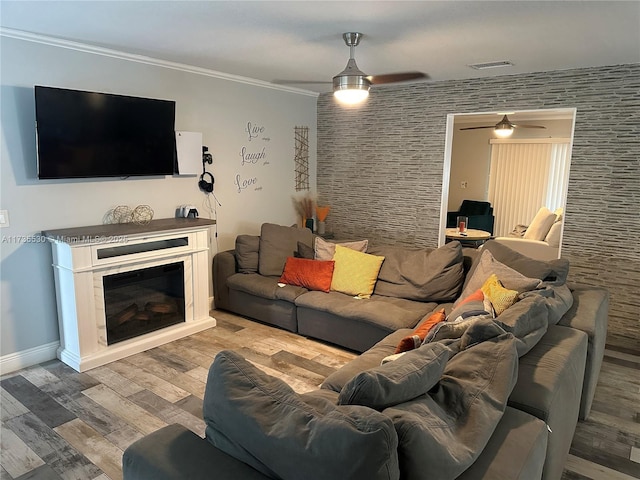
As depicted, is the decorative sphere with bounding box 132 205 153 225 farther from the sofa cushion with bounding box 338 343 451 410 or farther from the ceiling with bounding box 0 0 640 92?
the sofa cushion with bounding box 338 343 451 410

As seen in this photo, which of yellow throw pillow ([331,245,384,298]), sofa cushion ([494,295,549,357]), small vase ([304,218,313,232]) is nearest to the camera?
sofa cushion ([494,295,549,357])

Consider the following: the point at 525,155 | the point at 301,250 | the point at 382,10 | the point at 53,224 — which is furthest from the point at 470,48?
the point at 525,155

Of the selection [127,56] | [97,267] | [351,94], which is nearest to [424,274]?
[351,94]

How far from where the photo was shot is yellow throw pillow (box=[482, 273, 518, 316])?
8.48ft

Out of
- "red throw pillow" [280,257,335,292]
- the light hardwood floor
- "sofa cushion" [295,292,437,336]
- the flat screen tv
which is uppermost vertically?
the flat screen tv

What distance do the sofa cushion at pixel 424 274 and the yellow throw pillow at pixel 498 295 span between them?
761mm

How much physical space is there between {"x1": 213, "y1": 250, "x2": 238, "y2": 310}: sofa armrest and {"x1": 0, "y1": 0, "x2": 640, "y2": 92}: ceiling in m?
1.85

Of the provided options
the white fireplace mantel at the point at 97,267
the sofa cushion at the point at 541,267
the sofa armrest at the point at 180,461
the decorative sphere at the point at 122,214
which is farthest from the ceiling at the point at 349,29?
the sofa armrest at the point at 180,461

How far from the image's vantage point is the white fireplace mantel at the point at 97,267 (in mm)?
3225

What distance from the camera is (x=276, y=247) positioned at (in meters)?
4.46

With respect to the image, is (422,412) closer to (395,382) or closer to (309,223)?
(395,382)

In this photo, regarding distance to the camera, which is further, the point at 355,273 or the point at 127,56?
the point at 355,273

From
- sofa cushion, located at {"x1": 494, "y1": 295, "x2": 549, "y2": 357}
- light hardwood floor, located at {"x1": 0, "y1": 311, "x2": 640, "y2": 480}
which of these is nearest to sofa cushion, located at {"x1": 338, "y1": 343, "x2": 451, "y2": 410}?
sofa cushion, located at {"x1": 494, "y1": 295, "x2": 549, "y2": 357}

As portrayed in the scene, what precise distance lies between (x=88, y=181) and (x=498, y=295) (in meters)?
3.18
